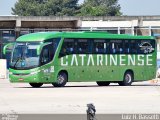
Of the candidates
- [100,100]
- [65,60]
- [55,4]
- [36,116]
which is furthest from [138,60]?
[55,4]

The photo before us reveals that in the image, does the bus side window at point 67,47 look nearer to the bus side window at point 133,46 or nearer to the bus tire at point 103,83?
the bus tire at point 103,83

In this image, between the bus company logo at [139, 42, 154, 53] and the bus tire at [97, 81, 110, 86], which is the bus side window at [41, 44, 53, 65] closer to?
the bus tire at [97, 81, 110, 86]

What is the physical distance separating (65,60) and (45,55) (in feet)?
4.02

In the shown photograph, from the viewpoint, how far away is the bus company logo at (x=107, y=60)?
38.4 metres

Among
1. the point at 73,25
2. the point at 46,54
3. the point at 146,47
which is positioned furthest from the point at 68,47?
the point at 73,25

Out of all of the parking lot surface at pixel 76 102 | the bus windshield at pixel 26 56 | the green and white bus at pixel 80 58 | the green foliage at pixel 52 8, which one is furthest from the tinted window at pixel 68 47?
the green foliage at pixel 52 8

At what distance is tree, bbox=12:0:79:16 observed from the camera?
139m

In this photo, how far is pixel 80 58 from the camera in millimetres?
38844

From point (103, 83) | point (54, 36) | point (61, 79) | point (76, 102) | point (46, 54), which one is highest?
point (54, 36)

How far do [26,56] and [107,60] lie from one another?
468 cm

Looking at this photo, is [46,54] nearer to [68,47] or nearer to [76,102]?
[68,47]

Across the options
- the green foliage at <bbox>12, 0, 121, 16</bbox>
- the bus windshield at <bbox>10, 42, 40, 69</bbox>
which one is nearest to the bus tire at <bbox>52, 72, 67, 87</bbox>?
the bus windshield at <bbox>10, 42, 40, 69</bbox>

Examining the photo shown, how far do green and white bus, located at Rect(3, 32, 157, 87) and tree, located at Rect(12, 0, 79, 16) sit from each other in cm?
9428

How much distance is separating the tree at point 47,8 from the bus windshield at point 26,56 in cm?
9769
